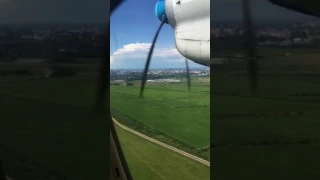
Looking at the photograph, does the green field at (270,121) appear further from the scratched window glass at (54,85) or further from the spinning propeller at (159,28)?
the scratched window glass at (54,85)

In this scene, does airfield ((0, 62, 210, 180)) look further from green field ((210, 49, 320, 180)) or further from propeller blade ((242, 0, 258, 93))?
propeller blade ((242, 0, 258, 93))

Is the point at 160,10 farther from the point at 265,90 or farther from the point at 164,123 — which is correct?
the point at 265,90

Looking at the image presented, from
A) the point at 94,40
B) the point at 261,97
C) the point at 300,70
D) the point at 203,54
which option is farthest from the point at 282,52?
the point at 94,40

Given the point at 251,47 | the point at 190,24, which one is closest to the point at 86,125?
the point at 190,24

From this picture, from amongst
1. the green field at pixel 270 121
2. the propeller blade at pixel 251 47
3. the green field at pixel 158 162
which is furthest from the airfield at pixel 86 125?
the propeller blade at pixel 251 47

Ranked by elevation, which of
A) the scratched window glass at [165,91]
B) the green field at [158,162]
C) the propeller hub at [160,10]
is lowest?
the green field at [158,162]

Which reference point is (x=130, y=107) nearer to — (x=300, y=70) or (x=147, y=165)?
(x=147, y=165)
